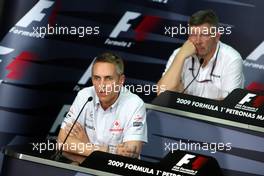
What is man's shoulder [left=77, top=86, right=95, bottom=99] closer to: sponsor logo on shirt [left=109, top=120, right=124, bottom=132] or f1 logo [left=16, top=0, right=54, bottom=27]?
sponsor logo on shirt [left=109, top=120, right=124, bottom=132]

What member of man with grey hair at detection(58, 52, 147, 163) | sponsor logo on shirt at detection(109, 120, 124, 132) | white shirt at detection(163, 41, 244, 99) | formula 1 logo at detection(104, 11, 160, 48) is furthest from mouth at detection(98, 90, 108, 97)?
white shirt at detection(163, 41, 244, 99)

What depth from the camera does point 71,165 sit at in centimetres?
292

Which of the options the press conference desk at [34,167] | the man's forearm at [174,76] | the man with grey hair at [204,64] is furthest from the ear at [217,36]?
the press conference desk at [34,167]

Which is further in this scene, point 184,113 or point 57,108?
point 57,108

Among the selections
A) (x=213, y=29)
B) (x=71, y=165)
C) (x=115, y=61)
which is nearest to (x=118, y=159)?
→ (x=71, y=165)

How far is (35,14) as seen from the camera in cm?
352

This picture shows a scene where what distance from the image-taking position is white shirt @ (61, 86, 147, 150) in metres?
3.21

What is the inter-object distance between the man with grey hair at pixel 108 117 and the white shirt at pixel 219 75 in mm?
286

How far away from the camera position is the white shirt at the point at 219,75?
10.4ft

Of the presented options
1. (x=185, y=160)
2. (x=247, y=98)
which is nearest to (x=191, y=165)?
(x=185, y=160)

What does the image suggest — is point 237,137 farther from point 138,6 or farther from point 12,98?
point 12,98

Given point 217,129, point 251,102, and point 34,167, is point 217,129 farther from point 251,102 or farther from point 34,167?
point 34,167

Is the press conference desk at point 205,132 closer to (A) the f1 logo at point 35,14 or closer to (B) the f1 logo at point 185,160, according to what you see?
(B) the f1 logo at point 185,160

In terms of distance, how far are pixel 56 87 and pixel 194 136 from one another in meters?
0.85
